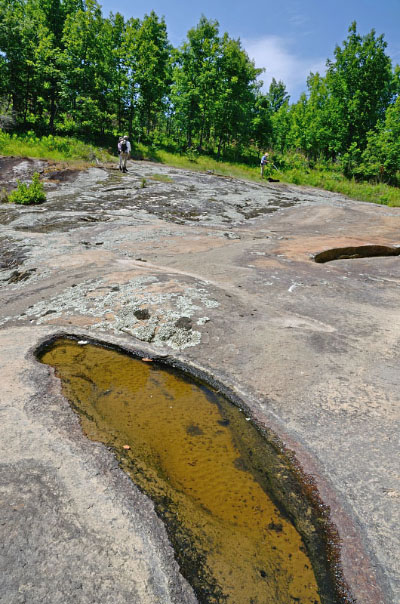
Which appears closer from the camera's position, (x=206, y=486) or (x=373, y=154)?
(x=206, y=486)

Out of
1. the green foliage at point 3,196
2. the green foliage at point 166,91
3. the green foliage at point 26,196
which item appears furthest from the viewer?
the green foliage at point 166,91

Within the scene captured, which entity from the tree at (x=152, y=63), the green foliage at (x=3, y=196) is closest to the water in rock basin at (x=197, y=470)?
the green foliage at (x=3, y=196)

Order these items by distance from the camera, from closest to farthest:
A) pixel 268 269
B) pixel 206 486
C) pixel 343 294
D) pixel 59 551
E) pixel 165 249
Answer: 1. pixel 59 551
2. pixel 206 486
3. pixel 343 294
4. pixel 268 269
5. pixel 165 249

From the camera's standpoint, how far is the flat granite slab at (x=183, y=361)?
190cm

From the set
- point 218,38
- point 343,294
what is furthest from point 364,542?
point 218,38

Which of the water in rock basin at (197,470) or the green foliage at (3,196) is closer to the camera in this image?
the water in rock basin at (197,470)

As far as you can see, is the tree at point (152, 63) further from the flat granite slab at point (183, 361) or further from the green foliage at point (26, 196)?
the flat granite slab at point (183, 361)

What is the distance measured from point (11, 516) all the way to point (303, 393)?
241cm

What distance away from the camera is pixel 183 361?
3.97 metres

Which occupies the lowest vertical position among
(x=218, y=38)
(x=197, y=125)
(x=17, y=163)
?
(x=17, y=163)

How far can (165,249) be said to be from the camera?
309 inches

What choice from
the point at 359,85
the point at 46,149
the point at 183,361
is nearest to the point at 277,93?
the point at 359,85

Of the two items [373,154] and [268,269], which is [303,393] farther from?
[373,154]

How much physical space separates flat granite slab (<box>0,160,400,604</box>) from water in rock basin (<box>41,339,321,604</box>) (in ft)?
0.47
